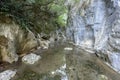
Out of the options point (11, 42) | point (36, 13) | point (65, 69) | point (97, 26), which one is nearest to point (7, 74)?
point (11, 42)

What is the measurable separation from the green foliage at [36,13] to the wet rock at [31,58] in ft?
3.72

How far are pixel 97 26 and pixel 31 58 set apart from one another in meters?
4.42

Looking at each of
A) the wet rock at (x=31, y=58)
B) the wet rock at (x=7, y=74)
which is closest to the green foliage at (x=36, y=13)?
the wet rock at (x=31, y=58)

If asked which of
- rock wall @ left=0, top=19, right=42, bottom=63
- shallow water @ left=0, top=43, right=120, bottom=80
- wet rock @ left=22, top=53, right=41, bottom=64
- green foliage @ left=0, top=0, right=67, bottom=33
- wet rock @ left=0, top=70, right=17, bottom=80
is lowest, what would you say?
shallow water @ left=0, top=43, right=120, bottom=80

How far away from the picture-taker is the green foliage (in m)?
6.96

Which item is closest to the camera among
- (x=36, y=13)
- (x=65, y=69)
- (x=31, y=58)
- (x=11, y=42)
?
(x=65, y=69)

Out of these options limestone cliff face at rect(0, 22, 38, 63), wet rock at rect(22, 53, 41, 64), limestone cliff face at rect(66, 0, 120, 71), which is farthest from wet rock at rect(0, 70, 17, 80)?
limestone cliff face at rect(66, 0, 120, 71)

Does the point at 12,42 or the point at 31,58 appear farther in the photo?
the point at 31,58

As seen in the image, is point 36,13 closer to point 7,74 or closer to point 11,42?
point 11,42

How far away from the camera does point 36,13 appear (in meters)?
9.73

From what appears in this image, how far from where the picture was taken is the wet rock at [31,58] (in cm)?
694

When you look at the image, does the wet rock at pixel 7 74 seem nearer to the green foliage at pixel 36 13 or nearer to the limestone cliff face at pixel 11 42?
the limestone cliff face at pixel 11 42

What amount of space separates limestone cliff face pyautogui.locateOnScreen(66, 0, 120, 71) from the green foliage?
0.87m

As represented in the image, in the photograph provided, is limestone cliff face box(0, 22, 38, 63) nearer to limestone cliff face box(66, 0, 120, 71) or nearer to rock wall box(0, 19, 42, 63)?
rock wall box(0, 19, 42, 63)
